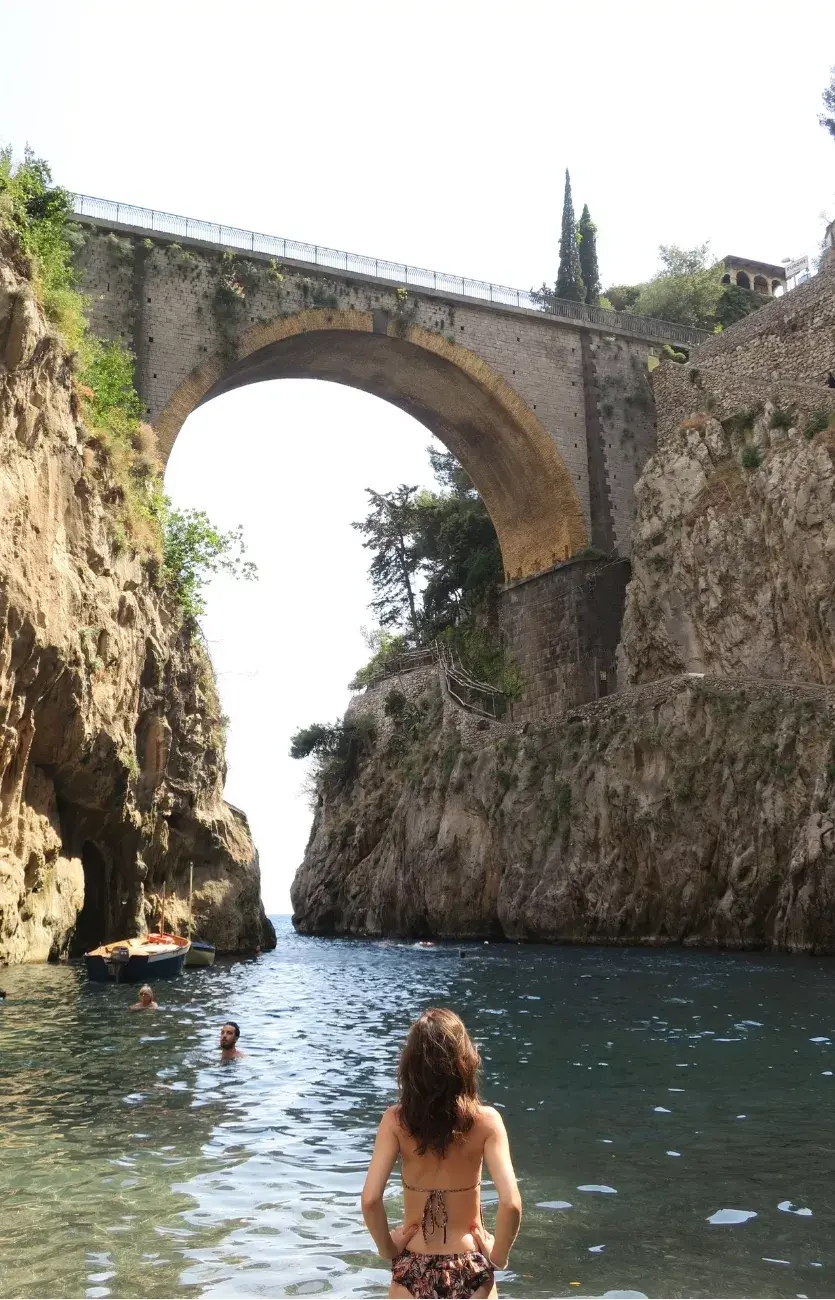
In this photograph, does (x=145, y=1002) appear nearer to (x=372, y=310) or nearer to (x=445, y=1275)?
(x=445, y=1275)

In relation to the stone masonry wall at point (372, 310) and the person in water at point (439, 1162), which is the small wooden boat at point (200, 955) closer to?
the stone masonry wall at point (372, 310)

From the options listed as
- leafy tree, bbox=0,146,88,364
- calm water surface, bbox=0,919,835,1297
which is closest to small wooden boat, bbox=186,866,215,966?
calm water surface, bbox=0,919,835,1297

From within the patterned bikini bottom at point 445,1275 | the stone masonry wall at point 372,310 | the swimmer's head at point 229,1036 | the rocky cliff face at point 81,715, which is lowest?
the patterned bikini bottom at point 445,1275

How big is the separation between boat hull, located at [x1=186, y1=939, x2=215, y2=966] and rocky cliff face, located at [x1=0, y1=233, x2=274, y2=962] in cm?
148

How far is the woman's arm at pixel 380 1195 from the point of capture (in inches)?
154

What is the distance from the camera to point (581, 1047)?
13.2 m

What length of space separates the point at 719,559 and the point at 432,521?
19798 millimetres

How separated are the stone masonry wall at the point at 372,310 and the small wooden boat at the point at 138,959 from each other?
583 inches

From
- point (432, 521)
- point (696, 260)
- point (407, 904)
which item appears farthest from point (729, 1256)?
point (696, 260)

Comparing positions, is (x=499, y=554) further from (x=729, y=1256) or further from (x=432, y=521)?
(x=729, y=1256)

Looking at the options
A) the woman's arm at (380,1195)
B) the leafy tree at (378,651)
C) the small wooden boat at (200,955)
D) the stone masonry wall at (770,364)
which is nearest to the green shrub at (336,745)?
the leafy tree at (378,651)

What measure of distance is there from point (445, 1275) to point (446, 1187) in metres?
0.26

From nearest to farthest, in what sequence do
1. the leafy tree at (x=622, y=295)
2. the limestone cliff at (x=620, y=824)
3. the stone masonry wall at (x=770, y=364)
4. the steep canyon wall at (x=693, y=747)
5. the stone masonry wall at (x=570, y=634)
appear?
the limestone cliff at (x=620, y=824)
the steep canyon wall at (x=693, y=747)
the stone masonry wall at (x=770, y=364)
the stone masonry wall at (x=570, y=634)
the leafy tree at (x=622, y=295)

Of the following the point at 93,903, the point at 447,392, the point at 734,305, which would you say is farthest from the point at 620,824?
the point at 734,305
